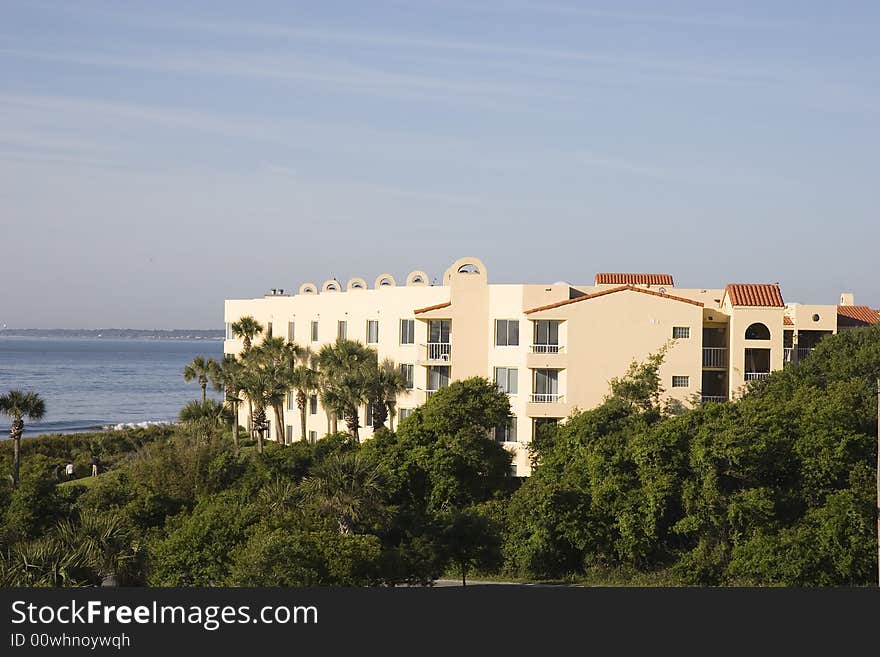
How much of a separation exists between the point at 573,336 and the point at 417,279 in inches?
459

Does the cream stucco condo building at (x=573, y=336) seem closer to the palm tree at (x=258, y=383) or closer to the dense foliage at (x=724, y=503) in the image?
the palm tree at (x=258, y=383)

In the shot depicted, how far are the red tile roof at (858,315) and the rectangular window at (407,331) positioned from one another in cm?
2015

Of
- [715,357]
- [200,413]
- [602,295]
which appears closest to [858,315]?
[715,357]

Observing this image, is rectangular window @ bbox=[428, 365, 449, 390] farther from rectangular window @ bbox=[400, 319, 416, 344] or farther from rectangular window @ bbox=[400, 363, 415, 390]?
rectangular window @ bbox=[400, 319, 416, 344]

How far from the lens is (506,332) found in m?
49.7

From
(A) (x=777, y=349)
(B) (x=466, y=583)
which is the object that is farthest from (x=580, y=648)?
(A) (x=777, y=349)

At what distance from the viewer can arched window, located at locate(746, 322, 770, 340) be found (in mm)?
51156

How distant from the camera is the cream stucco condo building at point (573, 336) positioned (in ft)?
159

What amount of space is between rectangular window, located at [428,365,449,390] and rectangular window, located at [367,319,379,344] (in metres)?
5.52

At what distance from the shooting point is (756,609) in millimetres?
13016

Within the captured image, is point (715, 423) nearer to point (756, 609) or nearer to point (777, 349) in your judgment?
point (777, 349)

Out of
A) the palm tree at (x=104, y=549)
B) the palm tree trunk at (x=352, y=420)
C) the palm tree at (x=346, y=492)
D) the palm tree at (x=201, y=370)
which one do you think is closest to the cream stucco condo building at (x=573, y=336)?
the palm tree trunk at (x=352, y=420)

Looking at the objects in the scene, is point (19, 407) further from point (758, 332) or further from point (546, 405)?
point (758, 332)

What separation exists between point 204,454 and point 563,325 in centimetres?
1579
